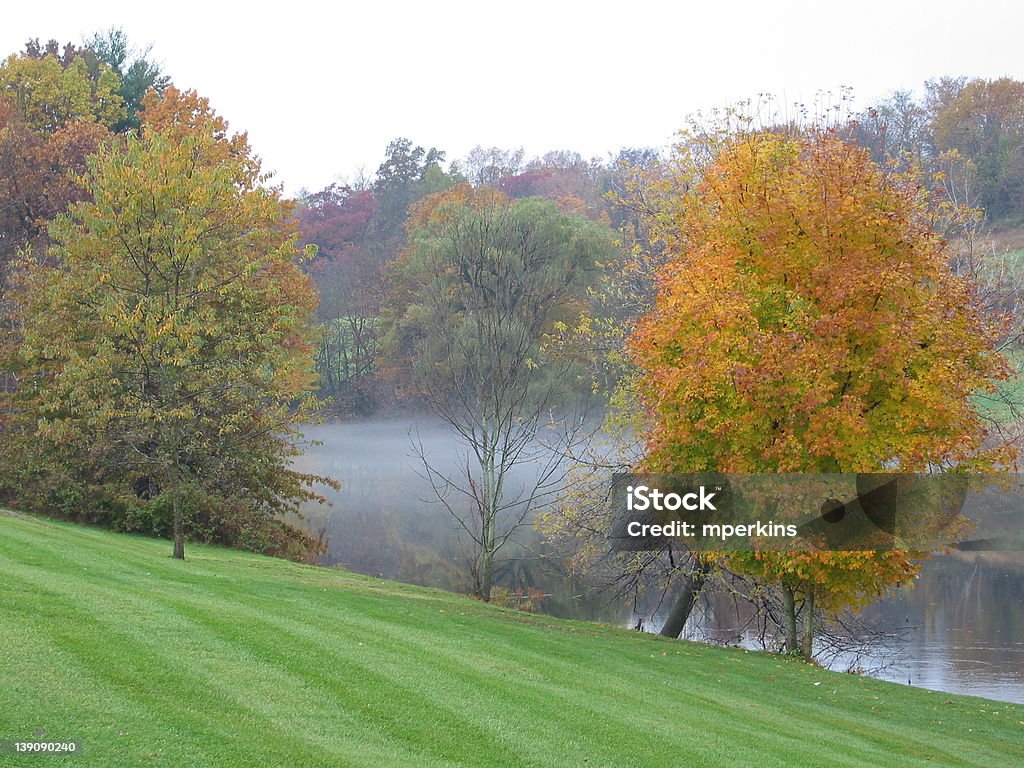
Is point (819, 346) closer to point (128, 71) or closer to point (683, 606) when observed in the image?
point (683, 606)

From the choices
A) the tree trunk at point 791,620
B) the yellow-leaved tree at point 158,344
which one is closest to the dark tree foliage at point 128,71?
the yellow-leaved tree at point 158,344

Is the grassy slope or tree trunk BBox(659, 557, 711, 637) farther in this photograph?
tree trunk BBox(659, 557, 711, 637)

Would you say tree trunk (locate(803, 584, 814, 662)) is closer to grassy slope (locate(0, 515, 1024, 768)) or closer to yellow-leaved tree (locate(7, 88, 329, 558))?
grassy slope (locate(0, 515, 1024, 768))

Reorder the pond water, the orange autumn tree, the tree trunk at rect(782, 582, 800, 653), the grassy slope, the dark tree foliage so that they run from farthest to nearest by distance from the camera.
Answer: the dark tree foliage → the pond water → the tree trunk at rect(782, 582, 800, 653) → the orange autumn tree → the grassy slope

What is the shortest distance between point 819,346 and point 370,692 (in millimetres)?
10077

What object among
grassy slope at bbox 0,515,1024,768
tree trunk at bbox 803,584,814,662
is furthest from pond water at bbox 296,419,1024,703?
grassy slope at bbox 0,515,1024,768

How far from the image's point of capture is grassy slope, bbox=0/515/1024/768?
24.9 ft

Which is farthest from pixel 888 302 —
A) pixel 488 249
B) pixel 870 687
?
pixel 488 249

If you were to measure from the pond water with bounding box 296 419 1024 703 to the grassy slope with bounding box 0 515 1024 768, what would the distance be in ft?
18.4

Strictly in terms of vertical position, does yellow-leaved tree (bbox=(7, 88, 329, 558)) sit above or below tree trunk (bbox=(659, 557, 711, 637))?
above

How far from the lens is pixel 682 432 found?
58.9 feet

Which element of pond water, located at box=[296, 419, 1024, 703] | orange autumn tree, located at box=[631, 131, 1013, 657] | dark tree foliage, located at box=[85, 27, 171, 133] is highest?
dark tree foliage, located at box=[85, 27, 171, 133]

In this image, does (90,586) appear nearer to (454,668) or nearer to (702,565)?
(454,668)

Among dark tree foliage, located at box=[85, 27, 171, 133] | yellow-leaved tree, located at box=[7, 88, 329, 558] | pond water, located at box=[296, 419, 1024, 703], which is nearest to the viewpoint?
pond water, located at box=[296, 419, 1024, 703]
